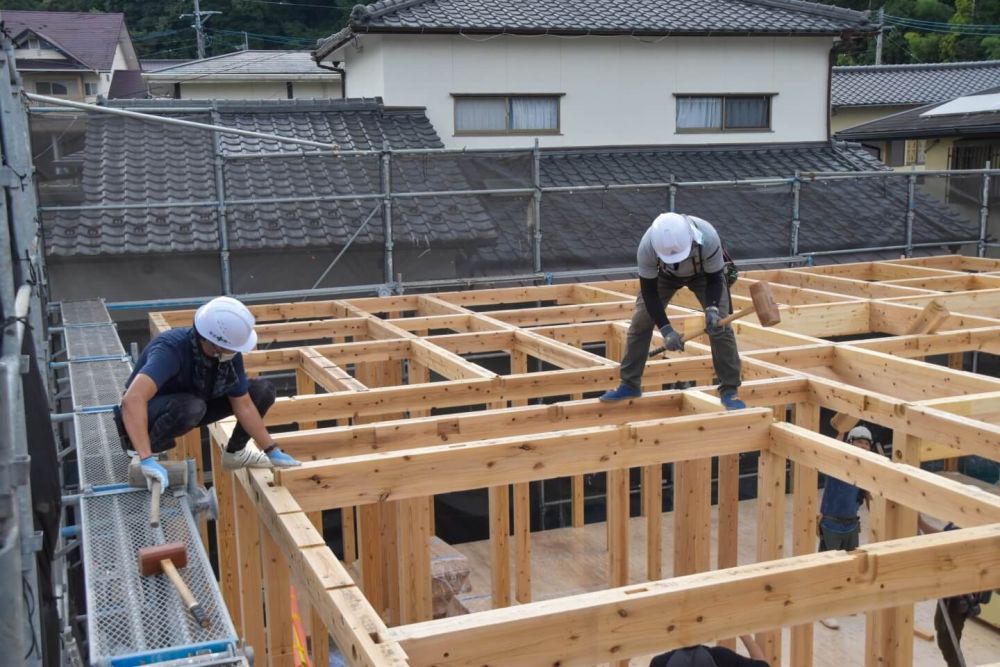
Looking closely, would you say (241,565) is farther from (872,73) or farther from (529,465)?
(872,73)

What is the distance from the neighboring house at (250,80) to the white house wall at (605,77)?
11.5 metres

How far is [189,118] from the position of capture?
11883 mm

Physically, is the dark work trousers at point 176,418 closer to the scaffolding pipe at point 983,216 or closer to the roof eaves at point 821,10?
the scaffolding pipe at point 983,216

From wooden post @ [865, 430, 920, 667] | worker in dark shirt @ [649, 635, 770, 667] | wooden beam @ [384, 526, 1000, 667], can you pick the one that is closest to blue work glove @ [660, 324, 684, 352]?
wooden post @ [865, 430, 920, 667]

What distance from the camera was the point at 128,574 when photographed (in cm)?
384

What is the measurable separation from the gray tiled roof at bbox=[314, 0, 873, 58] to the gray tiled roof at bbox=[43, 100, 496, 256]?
1.80 metres

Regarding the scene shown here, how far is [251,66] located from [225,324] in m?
24.2

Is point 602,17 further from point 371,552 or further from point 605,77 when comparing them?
point 371,552

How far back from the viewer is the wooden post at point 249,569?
5023 mm

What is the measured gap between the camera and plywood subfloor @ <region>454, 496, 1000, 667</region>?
7.45m

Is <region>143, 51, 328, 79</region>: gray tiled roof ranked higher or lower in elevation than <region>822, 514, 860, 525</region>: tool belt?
higher

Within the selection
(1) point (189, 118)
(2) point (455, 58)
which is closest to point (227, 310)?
(1) point (189, 118)

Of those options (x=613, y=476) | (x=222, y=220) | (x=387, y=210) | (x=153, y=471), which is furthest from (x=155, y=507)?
(x=387, y=210)

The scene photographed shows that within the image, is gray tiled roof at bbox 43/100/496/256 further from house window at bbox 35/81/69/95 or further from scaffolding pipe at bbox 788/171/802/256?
house window at bbox 35/81/69/95
